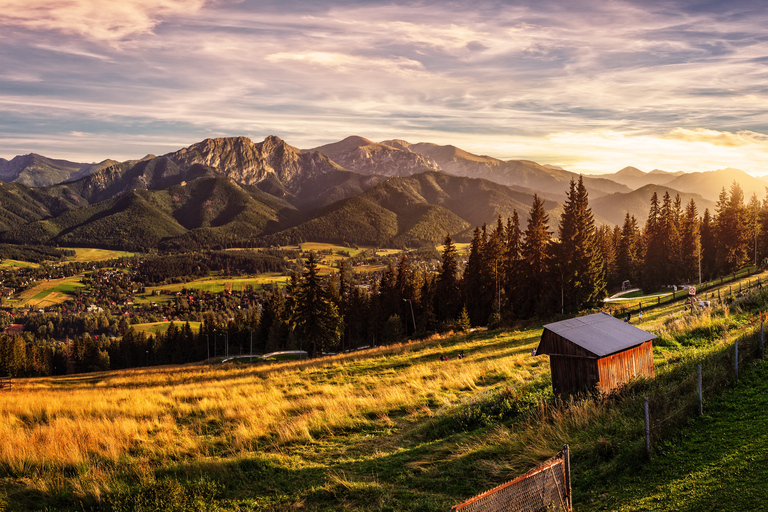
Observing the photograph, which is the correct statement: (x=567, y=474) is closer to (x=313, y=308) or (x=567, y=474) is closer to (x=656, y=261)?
(x=313, y=308)

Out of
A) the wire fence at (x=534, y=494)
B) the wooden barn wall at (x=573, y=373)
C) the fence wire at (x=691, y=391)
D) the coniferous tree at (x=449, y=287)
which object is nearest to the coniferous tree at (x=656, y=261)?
the coniferous tree at (x=449, y=287)

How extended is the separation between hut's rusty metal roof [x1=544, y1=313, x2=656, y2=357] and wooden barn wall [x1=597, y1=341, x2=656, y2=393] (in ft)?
0.81

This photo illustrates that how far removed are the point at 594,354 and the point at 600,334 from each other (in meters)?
1.67

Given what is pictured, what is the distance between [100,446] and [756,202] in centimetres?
10143

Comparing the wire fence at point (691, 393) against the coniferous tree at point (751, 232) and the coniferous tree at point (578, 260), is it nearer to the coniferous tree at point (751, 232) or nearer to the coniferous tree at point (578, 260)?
the coniferous tree at point (578, 260)

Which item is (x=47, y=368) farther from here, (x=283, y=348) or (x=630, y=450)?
(x=630, y=450)

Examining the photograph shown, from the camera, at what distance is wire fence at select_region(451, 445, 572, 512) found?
5.67 m

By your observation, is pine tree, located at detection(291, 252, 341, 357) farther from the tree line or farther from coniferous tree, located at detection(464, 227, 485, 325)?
coniferous tree, located at detection(464, 227, 485, 325)

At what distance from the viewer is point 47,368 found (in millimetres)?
97875

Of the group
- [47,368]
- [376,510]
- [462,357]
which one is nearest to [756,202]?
[462,357]

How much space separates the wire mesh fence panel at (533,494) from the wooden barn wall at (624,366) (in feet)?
18.1

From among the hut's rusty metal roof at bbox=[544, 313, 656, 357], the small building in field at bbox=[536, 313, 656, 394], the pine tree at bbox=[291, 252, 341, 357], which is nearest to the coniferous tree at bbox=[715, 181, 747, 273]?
the pine tree at bbox=[291, 252, 341, 357]

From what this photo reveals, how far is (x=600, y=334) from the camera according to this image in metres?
12.8

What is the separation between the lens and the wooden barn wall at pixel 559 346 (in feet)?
39.1
